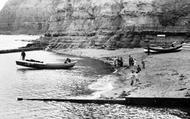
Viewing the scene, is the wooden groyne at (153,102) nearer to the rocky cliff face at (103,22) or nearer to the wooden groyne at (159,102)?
the wooden groyne at (159,102)

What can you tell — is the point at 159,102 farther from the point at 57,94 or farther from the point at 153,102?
the point at 57,94

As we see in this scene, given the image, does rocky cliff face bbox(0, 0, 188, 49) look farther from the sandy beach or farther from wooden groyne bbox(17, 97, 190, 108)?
wooden groyne bbox(17, 97, 190, 108)

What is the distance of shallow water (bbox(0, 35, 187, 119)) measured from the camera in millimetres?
27656

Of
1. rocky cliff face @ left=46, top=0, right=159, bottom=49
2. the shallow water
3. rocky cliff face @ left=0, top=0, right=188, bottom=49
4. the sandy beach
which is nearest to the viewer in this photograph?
the shallow water

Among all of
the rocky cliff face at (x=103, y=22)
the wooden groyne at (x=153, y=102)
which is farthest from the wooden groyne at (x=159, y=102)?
the rocky cliff face at (x=103, y=22)

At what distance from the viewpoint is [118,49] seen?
7369 centimetres

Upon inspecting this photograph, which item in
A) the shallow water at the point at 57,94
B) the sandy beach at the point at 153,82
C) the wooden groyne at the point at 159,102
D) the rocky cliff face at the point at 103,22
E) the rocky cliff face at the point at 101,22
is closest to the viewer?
the shallow water at the point at 57,94

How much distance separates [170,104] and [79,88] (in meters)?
12.9

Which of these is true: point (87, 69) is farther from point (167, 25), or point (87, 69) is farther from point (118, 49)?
point (167, 25)

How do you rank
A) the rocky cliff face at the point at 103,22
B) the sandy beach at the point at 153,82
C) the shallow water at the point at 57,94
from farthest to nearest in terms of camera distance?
1. the rocky cliff face at the point at 103,22
2. the sandy beach at the point at 153,82
3. the shallow water at the point at 57,94

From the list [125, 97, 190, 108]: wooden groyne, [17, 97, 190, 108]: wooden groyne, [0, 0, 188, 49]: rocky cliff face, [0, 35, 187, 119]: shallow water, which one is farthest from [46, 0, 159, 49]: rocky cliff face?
[125, 97, 190, 108]: wooden groyne

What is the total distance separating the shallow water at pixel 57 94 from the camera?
2766 cm

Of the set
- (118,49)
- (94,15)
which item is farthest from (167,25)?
(94,15)

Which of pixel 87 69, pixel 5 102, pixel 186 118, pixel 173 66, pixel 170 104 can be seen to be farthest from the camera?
pixel 87 69
